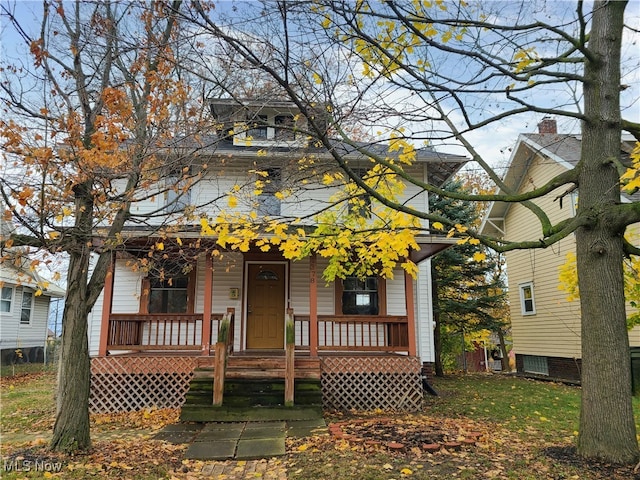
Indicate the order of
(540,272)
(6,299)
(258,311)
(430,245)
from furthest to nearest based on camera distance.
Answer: (6,299), (540,272), (258,311), (430,245)

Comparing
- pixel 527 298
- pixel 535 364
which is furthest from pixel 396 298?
pixel 535 364

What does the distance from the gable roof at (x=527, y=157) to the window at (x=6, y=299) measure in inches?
769

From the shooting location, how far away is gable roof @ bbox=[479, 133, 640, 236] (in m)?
12.0

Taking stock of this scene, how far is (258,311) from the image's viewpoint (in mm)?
10984

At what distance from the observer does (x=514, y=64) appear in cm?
491

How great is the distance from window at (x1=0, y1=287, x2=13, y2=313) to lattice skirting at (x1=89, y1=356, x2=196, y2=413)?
1253cm

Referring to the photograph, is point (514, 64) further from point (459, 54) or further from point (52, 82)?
point (52, 82)

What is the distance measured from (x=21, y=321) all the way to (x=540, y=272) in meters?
21.1

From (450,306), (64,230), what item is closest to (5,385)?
(64,230)

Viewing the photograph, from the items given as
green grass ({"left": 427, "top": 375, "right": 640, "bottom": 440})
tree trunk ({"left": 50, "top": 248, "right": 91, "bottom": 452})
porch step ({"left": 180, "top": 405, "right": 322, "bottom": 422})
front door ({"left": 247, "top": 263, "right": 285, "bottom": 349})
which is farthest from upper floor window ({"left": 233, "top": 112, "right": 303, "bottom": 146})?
green grass ({"left": 427, "top": 375, "right": 640, "bottom": 440})

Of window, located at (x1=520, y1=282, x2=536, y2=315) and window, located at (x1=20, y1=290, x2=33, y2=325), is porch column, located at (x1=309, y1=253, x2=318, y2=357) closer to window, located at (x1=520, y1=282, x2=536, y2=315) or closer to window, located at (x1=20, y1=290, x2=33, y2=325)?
window, located at (x1=520, y1=282, x2=536, y2=315)

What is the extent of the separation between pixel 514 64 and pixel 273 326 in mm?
8033

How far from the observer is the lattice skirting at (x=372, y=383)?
340 inches

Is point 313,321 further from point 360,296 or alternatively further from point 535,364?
point 535,364
